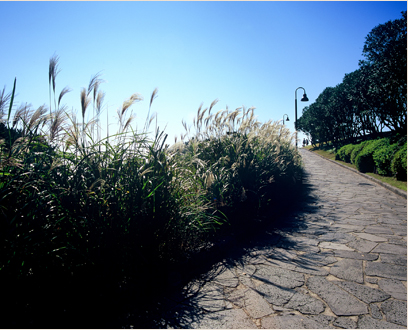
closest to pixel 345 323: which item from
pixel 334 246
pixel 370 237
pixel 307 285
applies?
pixel 307 285

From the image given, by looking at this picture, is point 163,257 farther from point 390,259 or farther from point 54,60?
point 390,259

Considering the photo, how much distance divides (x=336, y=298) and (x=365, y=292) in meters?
0.38

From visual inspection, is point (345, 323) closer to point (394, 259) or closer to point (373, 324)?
point (373, 324)

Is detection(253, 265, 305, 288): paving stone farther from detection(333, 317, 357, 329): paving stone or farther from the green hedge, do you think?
the green hedge

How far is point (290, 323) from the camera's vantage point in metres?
2.29

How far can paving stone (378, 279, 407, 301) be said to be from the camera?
273 cm

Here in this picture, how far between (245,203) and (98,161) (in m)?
3.06

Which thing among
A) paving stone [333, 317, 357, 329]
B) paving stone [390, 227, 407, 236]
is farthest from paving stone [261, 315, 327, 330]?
paving stone [390, 227, 407, 236]

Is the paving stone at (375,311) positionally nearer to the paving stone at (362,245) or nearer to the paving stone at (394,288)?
the paving stone at (394,288)

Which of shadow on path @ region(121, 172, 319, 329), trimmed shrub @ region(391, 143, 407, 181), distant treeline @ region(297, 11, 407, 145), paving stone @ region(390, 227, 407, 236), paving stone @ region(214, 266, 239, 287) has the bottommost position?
paving stone @ region(390, 227, 407, 236)

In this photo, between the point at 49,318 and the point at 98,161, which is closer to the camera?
the point at 49,318

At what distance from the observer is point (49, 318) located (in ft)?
6.76

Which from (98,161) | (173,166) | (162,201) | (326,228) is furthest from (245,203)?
(98,161)

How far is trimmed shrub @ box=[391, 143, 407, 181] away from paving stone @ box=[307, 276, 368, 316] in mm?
8884
